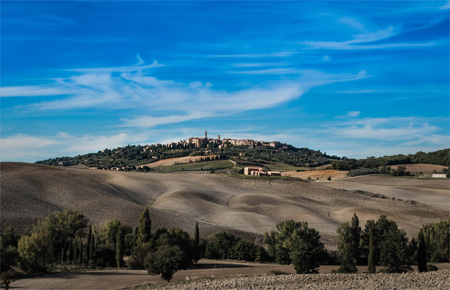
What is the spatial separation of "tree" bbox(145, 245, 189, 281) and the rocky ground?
2.84 m

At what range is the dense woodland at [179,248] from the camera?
128ft

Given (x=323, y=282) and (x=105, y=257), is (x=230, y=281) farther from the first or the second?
(x=105, y=257)

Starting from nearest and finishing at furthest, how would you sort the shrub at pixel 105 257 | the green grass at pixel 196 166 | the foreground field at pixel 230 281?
the foreground field at pixel 230 281, the shrub at pixel 105 257, the green grass at pixel 196 166

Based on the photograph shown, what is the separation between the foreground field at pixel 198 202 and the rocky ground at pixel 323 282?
23.6 meters

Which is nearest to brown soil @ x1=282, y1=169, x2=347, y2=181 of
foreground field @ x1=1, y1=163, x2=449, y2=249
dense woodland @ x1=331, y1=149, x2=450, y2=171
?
dense woodland @ x1=331, y1=149, x2=450, y2=171

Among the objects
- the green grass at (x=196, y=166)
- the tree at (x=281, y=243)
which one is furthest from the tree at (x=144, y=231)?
the green grass at (x=196, y=166)

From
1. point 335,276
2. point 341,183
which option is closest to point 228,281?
point 335,276

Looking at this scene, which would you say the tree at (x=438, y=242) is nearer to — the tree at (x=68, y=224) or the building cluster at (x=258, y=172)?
the tree at (x=68, y=224)

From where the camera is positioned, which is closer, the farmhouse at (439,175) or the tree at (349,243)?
the tree at (349,243)

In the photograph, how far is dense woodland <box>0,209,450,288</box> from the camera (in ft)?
128

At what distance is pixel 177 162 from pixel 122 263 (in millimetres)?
114365

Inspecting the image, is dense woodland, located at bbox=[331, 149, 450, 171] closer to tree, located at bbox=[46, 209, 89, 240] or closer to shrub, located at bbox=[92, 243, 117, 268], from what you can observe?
tree, located at bbox=[46, 209, 89, 240]

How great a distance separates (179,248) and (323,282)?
13.0 meters

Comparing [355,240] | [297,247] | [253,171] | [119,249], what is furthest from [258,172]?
[297,247]
